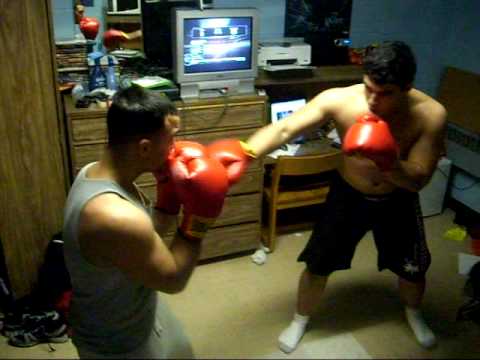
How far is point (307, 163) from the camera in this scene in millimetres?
2447

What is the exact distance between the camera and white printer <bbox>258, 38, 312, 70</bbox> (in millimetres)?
2658

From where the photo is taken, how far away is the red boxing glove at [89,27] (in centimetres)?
238

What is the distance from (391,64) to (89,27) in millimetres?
1544

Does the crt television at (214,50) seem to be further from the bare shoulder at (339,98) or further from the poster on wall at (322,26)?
the bare shoulder at (339,98)

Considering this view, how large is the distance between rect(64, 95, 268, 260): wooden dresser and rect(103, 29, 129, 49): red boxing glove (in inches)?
15.5

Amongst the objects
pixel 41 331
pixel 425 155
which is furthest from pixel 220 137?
pixel 41 331

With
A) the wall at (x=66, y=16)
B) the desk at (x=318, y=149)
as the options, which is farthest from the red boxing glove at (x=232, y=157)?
the wall at (x=66, y=16)

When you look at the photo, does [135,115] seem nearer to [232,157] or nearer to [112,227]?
[112,227]

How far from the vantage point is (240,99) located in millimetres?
2410

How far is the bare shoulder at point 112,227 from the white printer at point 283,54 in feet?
5.70

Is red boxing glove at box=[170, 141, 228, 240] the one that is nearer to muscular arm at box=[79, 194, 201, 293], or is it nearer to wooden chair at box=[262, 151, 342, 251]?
muscular arm at box=[79, 194, 201, 293]

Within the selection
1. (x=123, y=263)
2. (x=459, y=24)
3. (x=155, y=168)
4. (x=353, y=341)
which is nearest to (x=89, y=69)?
(x=155, y=168)

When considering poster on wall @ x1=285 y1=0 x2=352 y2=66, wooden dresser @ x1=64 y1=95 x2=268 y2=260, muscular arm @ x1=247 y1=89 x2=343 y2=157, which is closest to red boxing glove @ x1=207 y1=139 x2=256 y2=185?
muscular arm @ x1=247 y1=89 x2=343 y2=157

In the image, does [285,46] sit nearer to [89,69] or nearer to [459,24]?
[89,69]
